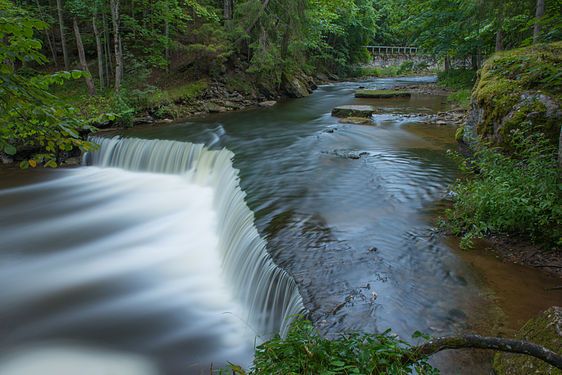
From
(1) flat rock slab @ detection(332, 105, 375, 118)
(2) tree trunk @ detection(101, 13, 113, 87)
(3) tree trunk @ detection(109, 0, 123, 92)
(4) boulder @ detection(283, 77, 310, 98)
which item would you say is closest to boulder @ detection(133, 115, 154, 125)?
(3) tree trunk @ detection(109, 0, 123, 92)

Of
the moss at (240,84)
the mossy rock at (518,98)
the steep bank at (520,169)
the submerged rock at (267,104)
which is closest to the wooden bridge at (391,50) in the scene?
the moss at (240,84)

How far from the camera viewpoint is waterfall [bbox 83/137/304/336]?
4.57m

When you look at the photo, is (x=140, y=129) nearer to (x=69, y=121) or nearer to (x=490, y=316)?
(x=69, y=121)

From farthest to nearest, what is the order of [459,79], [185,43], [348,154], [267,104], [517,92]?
[459,79] < [185,43] < [267,104] < [348,154] < [517,92]

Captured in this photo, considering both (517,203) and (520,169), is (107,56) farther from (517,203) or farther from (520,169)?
(517,203)

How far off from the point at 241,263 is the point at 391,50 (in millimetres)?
51404

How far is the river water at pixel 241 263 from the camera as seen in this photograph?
4.09 m

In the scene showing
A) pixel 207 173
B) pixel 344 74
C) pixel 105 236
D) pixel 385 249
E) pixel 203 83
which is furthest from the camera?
pixel 344 74

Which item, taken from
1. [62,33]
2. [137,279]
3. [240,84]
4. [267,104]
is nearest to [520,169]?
[137,279]

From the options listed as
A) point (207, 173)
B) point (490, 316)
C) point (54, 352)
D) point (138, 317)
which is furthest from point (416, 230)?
point (207, 173)

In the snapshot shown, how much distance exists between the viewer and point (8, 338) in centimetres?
510

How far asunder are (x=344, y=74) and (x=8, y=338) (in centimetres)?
3850

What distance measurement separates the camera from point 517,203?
186 inches

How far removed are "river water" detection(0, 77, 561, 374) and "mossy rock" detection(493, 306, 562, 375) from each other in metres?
0.40
